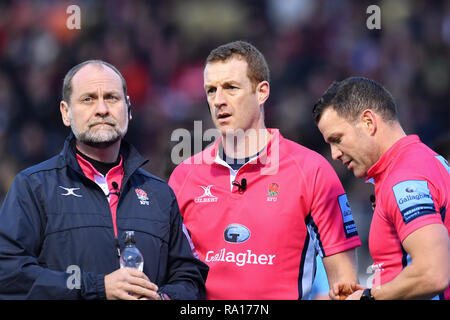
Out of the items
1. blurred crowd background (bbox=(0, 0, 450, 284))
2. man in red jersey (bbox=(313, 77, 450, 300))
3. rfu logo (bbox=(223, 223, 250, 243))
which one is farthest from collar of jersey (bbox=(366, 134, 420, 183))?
blurred crowd background (bbox=(0, 0, 450, 284))

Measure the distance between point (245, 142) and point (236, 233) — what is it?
24.8 inches

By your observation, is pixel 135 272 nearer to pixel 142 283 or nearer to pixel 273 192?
pixel 142 283

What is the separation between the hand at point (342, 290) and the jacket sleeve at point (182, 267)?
743 millimetres

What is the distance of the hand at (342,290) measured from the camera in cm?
393

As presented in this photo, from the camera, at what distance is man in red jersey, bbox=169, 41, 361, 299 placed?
4.34 metres

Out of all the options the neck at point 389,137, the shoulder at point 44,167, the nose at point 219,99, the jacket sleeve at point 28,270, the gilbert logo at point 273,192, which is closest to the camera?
the jacket sleeve at point 28,270

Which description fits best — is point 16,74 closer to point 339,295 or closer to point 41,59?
point 41,59

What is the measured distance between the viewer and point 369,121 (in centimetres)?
411

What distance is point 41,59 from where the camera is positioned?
984cm

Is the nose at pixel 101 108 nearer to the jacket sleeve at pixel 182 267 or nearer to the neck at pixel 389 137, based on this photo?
the jacket sleeve at pixel 182 267

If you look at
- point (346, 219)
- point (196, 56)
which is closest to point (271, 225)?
point (346, 219)

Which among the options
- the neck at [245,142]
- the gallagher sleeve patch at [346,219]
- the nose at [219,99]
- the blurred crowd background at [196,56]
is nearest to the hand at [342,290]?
the gallagher sleeve patch at [346,219]

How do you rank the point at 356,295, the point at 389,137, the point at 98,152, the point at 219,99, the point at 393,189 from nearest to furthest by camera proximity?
the point at 393,189
the point at 356,295
the point at 389,137
the point at 98,152
the point at 219,99
